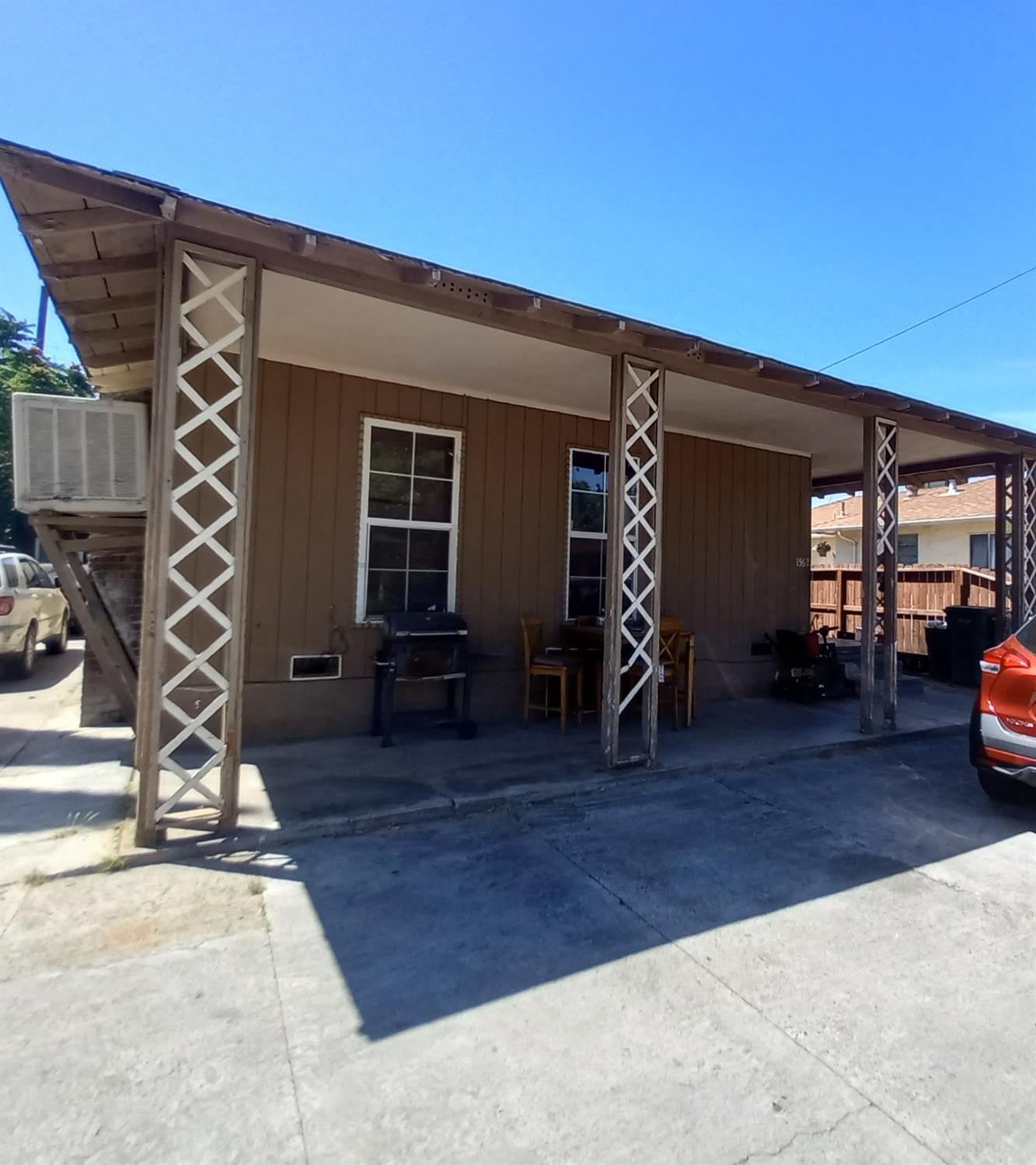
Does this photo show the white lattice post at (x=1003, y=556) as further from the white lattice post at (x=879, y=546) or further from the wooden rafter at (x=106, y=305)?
the wooden rafter at (x=106, y=305)

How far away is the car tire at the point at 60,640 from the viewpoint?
9812 mm

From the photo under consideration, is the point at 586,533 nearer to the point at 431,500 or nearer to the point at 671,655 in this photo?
the point at 671,655

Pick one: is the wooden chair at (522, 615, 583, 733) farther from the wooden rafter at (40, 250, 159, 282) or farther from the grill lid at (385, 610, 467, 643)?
the wooden rafter at (40, 250, 159, 282)

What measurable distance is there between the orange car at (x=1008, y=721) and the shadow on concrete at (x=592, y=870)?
0.24 m

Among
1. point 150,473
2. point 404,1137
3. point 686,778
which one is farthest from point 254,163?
point 404,1137

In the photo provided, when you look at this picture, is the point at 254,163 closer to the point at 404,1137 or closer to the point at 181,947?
the point at 181,947

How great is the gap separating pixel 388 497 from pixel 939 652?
8.20 m

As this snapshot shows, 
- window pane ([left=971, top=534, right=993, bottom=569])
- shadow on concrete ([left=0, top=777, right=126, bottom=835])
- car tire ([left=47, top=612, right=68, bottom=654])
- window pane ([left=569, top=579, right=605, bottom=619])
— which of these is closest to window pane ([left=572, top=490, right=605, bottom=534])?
window pane ([left=569, top=579, right=605, bottom=619])

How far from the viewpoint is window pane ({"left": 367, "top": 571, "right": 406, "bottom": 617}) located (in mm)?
5664

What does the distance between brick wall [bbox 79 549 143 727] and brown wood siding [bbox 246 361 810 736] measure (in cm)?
131

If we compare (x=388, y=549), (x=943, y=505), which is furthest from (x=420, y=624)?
(x=943, y=505)

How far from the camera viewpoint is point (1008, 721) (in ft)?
13.2

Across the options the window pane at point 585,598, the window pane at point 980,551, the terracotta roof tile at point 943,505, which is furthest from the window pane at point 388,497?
the window pane at point 980,551

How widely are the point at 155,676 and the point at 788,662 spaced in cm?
652
